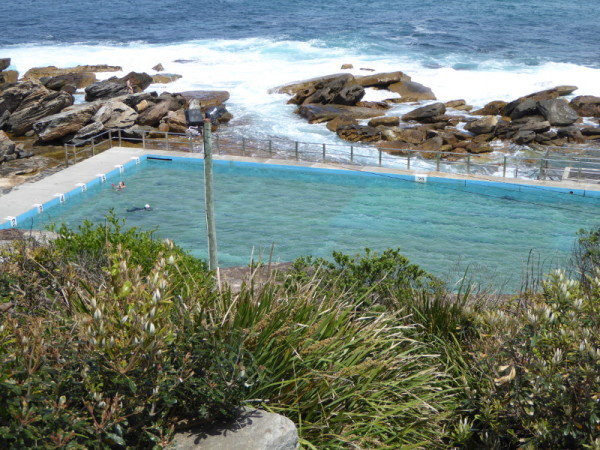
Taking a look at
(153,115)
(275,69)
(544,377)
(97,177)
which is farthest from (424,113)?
(544,377)

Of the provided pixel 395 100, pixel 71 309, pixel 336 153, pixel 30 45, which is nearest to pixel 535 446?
pixel 71 309

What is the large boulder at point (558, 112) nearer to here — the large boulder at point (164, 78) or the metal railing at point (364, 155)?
the metal railing at point (364, 155)

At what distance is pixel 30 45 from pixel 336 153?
41465 mm

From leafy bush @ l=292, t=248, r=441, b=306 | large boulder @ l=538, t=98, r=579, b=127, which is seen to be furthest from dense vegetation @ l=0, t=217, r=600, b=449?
large boulder @ l=538, t=98, r=579, b=127

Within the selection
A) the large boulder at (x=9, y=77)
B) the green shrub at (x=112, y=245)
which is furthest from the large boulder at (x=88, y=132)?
the green shrub at (x=112, y=245)

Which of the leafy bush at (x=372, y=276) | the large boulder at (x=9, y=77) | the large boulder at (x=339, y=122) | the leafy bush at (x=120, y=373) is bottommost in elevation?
the large boulder at (x=339, y=122)

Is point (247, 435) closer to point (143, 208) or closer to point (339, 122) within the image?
point (143, 208)

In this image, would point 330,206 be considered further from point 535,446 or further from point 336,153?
point 535,446

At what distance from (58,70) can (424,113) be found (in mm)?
24910

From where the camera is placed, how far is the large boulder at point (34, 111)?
1171 inches

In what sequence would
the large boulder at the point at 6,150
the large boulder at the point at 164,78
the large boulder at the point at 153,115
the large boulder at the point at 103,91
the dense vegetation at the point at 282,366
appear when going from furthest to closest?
the large boulder at the point at 164,78 < the large boulder at the point at 103,91 < the large boulder at the point at 153,115 < the large boulder at the point at 6,150 < the dense vegetation at the point at 282,366

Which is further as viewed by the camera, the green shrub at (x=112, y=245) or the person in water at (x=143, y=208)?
the person in water at (x=143, y=208)

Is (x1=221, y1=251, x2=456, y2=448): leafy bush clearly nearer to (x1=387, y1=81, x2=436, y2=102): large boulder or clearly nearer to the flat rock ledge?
the flat rock ledge

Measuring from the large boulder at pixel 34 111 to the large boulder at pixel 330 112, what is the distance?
10365 millimetres
